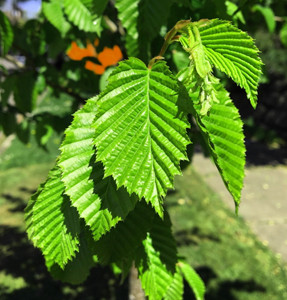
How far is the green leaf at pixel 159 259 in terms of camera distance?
3.99 feet

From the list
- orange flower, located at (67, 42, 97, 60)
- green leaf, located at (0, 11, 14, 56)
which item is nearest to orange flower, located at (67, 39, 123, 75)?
orange flower, located at (67, 42, 97, 60)

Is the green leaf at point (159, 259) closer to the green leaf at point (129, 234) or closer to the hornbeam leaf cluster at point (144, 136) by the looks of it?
the green leaf at point (129, 234)

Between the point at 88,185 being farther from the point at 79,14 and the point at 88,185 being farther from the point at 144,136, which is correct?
the point at 79,14

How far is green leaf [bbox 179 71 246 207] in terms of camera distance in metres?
0.74

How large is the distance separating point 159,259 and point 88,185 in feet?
1.95

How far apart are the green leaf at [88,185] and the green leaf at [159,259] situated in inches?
18.6

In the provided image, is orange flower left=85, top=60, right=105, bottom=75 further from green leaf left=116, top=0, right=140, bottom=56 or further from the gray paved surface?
the gray paved surface

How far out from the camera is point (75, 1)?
1373 millimetres

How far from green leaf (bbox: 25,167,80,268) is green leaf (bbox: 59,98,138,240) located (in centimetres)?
9

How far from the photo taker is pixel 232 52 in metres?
0.72

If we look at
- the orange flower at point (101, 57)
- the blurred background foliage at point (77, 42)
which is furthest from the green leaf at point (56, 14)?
the orange flower at point (101, 57)

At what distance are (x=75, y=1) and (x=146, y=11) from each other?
0.44 meters

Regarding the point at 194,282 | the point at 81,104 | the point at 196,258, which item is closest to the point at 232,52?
the point at 194,282

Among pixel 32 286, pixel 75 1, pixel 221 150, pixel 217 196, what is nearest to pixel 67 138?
pixel 221 150
